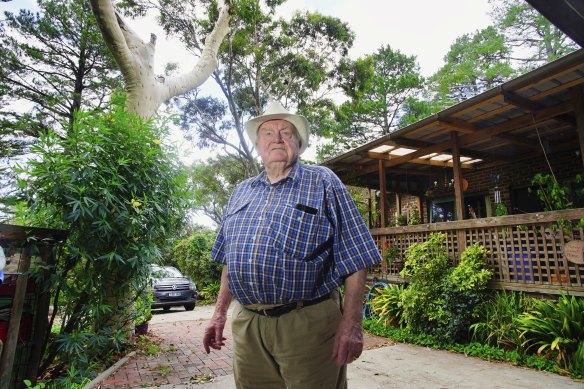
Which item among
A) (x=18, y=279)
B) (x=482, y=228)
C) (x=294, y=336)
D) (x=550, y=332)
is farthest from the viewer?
(x=482, y=228)

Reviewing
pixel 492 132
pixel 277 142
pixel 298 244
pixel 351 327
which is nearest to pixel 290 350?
pixel 351 327

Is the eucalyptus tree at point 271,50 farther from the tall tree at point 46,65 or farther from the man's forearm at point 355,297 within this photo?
the man's forearm at point 355,297

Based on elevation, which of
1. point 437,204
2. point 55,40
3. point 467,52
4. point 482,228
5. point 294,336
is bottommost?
point 294,336

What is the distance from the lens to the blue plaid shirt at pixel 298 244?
4.93ft

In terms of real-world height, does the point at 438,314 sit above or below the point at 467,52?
below

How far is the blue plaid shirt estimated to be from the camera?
59.2 inches

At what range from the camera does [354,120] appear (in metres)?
→ 19.8

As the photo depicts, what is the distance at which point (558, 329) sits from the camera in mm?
3801

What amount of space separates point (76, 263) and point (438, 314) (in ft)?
15.9

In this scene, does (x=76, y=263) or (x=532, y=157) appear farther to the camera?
(x=532, y=157)

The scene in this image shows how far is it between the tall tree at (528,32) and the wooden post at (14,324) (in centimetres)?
2035

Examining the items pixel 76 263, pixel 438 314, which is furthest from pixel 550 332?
pixel 76 263

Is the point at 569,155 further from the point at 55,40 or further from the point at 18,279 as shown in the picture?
the point at 55,40

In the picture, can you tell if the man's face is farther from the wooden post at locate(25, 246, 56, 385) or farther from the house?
the house
